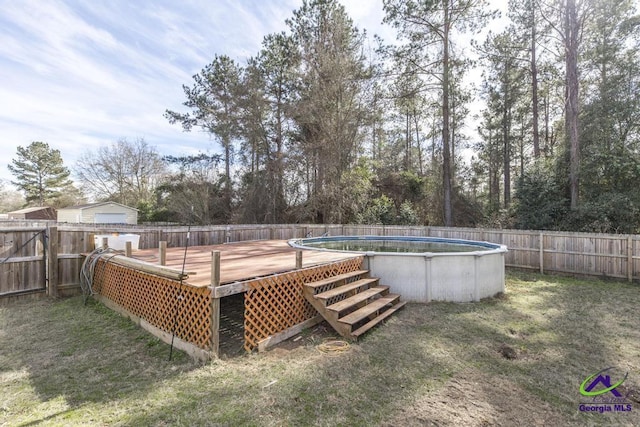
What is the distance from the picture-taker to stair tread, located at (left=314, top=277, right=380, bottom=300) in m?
4.27

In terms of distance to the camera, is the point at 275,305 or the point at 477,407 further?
the point at 275,305

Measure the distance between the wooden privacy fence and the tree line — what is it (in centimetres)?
263

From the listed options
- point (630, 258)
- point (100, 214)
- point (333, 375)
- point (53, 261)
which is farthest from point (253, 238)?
point (100, 214)

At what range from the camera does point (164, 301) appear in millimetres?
4027

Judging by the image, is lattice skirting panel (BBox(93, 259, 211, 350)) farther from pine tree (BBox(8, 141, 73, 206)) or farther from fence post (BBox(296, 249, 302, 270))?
pine tree (BBox(8, 141, 73, 206))

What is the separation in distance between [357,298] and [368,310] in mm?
278

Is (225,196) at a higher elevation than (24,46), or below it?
below

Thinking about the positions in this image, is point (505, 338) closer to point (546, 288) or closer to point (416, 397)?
point (416, 397)

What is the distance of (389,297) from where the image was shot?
5.32m

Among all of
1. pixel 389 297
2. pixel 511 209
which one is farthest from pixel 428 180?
pixel 389 297

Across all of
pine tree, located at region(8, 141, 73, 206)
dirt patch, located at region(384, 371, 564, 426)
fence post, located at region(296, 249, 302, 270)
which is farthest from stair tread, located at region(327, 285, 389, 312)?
pine tree, located at region(8, 141, 73, 206)

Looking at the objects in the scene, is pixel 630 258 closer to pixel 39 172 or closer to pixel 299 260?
pixel 299 260

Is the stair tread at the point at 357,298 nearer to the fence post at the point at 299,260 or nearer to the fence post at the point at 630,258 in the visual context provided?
the fence post at the point at 299,260

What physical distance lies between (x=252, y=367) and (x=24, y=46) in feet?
37.3
